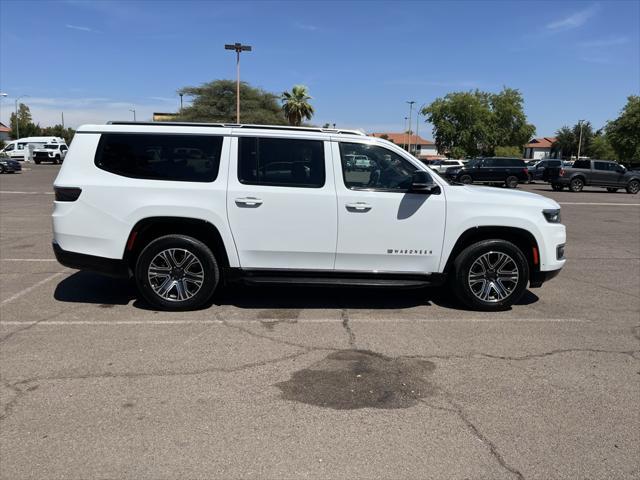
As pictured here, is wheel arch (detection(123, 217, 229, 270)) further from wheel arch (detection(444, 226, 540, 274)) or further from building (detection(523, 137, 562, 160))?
building (detection(523, 137, 562, 160))

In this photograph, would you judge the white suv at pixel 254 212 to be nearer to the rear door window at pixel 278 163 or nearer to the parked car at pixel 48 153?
the rear door window at pixel 278 163

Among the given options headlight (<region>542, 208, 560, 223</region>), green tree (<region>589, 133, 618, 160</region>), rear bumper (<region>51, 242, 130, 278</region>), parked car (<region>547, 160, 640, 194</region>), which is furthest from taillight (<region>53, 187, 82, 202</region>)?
green tree (<region>589, 133, 618, 160</region>)

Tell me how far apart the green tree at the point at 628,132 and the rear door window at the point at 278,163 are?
58087 mm

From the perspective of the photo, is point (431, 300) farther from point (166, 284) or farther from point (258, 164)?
point (166, 284)

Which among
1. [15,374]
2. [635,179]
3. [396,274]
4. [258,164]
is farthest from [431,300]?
[635,179]

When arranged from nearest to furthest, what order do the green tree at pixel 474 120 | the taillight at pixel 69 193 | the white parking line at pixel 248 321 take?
the white parking line at pixel 248 321 < the taillight at pixel 69 193 < the green tree at pixel 474 120

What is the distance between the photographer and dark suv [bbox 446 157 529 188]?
3005 centimetres

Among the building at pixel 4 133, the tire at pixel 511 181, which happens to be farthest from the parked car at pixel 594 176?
the building at pixel 4 133

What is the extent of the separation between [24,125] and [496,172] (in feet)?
329

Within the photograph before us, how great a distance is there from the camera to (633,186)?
29.9 metres

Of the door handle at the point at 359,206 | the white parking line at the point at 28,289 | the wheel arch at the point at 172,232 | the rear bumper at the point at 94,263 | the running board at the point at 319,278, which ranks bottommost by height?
the white parking line at the point at 28,289

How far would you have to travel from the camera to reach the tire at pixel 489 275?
574 cm

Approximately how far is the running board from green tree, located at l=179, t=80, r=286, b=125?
53501 millimetres

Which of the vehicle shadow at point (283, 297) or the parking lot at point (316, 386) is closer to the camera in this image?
the parking lot at point (316, 386)
